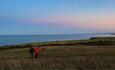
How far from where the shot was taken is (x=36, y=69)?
16188 millimetres

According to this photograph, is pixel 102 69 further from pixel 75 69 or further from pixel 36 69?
pixel 36 69

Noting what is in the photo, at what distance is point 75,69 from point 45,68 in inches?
74.1

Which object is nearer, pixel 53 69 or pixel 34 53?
pixel 53 69

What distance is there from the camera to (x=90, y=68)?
16.9 m

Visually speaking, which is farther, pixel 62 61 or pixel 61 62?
pixel 62 61

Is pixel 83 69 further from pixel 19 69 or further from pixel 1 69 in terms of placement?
pixel 1 69

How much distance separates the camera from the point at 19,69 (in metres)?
15.9

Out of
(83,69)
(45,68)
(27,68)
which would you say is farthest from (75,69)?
(27,68)

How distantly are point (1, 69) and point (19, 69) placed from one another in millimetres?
1218

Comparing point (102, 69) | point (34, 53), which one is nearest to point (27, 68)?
point (102, 69)

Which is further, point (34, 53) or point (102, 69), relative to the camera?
point (34, 53)

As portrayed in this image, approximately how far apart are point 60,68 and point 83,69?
56.5 inches

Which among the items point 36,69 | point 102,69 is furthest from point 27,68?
point 102,69

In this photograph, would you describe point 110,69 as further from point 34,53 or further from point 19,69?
point 34,53
